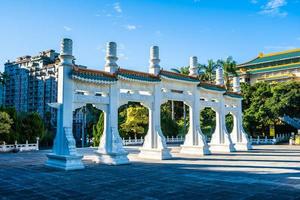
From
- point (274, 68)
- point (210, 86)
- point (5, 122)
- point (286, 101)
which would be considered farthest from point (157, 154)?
point (274, 68)

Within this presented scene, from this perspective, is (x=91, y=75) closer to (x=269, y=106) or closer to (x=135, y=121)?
(x=135, y=121)

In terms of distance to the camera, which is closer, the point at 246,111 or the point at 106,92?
the point at 106,92

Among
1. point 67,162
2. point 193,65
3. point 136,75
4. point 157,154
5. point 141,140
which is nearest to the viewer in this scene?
point 67,162

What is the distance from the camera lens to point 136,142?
31391mm

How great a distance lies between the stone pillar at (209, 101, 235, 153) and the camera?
67.6 ft

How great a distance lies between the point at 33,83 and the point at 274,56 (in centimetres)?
5159

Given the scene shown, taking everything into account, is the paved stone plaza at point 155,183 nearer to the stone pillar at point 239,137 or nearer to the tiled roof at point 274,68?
the stone pillar at point 239,137

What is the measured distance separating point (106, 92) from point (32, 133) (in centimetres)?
1664

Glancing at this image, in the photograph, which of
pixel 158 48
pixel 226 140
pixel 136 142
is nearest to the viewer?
pixel 158 48

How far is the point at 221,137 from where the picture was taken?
21.0 metres

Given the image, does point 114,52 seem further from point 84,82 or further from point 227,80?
point 227,80

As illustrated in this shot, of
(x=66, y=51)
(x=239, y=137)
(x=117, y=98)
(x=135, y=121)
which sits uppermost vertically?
(x=66, y=51)

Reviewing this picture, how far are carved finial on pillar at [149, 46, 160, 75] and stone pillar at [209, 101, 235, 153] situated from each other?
6.66 meters

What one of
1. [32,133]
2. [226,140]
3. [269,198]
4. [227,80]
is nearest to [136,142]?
[32,133]
